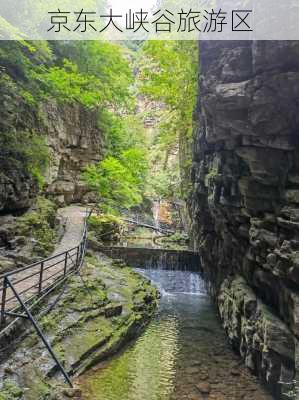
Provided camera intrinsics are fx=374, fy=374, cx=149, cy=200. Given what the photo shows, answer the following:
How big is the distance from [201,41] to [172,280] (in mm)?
12588

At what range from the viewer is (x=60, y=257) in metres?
14.8

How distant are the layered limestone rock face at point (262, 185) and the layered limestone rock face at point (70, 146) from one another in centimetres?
1332

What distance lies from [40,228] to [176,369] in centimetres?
844

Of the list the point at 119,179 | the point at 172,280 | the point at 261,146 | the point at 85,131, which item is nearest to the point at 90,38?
the point at 85,131

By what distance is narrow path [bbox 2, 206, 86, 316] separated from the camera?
10.3 m

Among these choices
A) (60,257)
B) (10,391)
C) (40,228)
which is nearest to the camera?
(10,391)

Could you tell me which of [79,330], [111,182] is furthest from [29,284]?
[111,182]

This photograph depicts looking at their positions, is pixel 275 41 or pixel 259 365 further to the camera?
pixel 259 365

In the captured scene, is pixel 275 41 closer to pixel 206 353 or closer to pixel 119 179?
pixel 206 353

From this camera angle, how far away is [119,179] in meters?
19.2

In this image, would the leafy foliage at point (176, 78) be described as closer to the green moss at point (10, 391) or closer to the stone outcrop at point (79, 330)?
the stone outcrop at point (79, 330)

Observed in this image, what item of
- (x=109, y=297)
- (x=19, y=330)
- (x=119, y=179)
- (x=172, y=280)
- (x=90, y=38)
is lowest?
(x=172, y=280)

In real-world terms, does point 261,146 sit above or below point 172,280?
above

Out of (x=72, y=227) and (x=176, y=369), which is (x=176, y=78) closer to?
(x=72, y=227)
